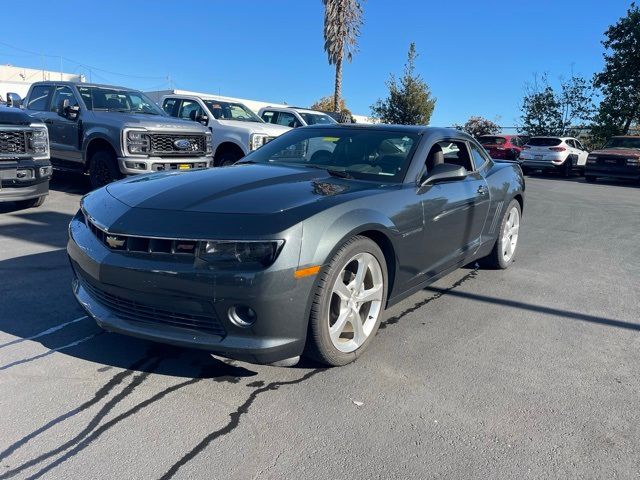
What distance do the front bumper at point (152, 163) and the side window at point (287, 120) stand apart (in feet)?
14.0

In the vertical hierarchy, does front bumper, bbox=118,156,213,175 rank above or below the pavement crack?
above

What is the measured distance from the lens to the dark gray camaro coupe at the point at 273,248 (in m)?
2.69

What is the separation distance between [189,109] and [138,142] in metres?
3.60

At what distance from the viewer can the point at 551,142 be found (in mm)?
20797

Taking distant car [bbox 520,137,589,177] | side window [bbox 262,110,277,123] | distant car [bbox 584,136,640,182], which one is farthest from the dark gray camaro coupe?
distant car [bbox 520,137,589,177]

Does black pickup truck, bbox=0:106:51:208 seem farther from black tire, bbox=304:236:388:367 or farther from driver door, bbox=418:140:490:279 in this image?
black tire, bbox=304:236:388:367

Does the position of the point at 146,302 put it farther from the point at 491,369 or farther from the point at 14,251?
the point at 14,251

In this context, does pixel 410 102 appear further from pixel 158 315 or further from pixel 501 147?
pixel 158 315

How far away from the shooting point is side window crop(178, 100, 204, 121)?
37.7ft

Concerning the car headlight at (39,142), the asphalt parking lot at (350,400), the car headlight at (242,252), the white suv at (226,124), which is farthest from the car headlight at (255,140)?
the car headlight at (242,252)

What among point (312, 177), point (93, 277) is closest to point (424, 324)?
point (312, 177)

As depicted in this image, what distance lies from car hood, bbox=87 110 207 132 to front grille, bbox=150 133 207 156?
121 mm

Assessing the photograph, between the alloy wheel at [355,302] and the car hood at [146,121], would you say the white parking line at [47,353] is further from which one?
the car hood at [146,121]

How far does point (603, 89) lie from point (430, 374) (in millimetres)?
28838
